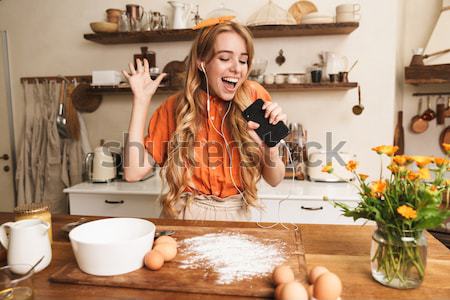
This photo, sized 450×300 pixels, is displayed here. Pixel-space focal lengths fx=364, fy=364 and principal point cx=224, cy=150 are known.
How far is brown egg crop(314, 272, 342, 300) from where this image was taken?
0.74 meters

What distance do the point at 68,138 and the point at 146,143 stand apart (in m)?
1.59

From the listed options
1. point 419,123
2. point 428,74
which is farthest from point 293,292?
point 419,123

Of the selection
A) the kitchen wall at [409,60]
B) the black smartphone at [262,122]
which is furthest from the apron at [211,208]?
the kitchen wall at [409,60]

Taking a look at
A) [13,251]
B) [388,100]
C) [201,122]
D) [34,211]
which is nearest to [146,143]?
[201,122]

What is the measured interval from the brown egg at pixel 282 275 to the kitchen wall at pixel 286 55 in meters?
1.99

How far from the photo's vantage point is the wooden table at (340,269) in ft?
2.70

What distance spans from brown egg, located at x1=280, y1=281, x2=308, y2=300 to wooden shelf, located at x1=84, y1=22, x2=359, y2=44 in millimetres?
2033

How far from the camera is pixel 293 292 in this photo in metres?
0.73

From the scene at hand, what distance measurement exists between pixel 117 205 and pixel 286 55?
5.26ft

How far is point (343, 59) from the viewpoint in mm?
2543

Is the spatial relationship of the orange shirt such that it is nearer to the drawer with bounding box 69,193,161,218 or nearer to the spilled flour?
the spilled flour

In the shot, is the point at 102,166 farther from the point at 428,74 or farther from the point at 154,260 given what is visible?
the point at 428,74

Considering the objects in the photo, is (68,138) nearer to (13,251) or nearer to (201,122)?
(201,122)

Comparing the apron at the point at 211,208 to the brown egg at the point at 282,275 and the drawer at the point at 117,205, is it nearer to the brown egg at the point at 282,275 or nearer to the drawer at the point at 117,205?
the brown egg at the point at 282,275
